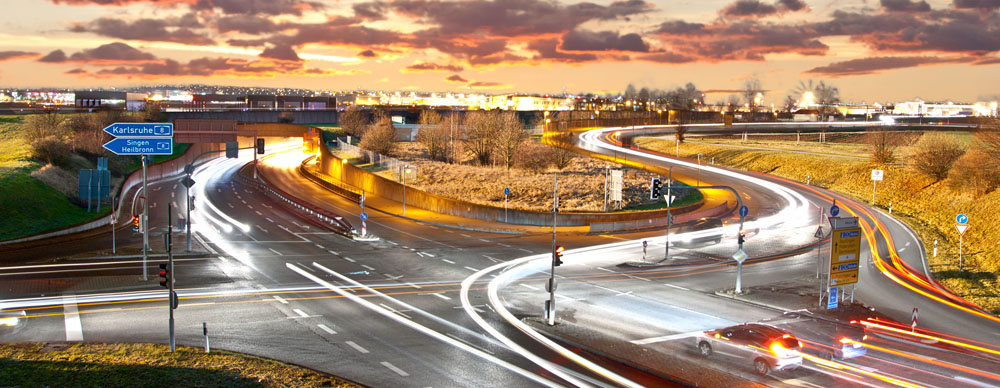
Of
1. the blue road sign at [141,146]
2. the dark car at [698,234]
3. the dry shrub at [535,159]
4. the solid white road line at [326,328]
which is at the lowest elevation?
the dark car at [698,234]

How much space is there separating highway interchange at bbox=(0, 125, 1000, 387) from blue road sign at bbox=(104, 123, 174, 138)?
720 cm

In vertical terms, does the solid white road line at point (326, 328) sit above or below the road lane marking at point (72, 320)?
below

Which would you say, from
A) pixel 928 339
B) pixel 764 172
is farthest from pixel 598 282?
pixel 764 172

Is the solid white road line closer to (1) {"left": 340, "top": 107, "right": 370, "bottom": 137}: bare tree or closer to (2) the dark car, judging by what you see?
(2) the dark car

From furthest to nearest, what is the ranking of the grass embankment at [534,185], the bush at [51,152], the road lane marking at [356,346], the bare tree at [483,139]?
the bare tree at [483,139]
the bush at [51,152]
the grass embankment at [534,185]
the road lane marking at [356,346]

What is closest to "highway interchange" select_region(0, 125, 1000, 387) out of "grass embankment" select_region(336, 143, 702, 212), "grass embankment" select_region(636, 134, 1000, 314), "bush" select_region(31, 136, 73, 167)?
"grass embankment" select_region(636, 134, 1000, 314)

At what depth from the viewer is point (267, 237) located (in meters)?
49.3

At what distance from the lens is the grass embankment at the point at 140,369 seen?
18.0m

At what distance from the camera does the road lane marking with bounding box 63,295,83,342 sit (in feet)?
78.7

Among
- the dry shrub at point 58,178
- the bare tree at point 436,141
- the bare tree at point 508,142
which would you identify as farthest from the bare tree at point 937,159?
the dry shrub at point 58,178

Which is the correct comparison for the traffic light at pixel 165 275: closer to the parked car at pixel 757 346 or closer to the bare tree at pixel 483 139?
the parked car at pixel 757 346

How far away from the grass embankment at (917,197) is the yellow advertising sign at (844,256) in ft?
24.1

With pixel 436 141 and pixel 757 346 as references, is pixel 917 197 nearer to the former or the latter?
pixel 757 346

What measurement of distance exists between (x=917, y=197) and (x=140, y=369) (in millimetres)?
67484
